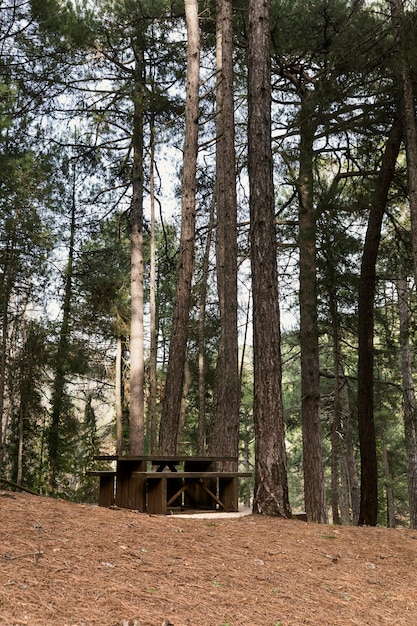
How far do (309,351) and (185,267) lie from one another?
9.96ft

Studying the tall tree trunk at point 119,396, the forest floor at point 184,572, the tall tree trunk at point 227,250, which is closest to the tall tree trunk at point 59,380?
the tall tree trunk at point 119,396

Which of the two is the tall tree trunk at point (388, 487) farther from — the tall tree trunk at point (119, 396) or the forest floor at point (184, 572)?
the forest floor at point (184, 572)

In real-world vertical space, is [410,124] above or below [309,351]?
above

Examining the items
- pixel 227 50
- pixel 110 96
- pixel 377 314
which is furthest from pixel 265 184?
pixel 110 96

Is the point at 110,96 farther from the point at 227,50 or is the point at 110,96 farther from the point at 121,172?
the point at 227,50

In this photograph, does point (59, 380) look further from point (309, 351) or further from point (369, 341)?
point (369, 341)

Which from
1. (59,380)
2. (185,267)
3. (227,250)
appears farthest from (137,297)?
(185,267)

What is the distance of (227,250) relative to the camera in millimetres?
11352

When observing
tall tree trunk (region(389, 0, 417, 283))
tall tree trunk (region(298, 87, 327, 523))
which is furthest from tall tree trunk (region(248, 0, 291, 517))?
tall tree trunk (region(298, 87, 327, 523))

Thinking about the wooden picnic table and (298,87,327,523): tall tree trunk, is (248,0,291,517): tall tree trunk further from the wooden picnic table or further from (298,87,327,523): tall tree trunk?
(298,87,327,523): tall tree trunk

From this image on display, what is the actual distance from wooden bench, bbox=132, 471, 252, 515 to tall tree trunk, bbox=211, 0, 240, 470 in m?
2.32

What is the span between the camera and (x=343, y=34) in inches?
419

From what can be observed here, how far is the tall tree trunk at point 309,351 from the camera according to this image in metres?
11.4

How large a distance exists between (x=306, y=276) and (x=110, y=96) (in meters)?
6.83
